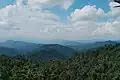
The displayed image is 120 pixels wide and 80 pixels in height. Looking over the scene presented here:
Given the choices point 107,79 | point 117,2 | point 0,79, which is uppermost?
point 117,2

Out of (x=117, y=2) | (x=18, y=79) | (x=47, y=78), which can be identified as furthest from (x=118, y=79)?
(x=117, y=2)

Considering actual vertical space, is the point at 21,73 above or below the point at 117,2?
below

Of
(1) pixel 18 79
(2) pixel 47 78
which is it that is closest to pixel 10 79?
(1) pixel 18 79

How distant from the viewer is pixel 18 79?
147500 mm

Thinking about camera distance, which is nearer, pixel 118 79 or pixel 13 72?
pixel 118 79

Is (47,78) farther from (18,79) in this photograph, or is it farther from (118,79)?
(118,79)

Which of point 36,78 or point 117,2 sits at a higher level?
point 117,2

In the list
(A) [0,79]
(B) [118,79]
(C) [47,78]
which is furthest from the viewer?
(C) [47,78]

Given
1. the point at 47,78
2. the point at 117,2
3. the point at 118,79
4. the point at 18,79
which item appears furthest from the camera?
the point at 47,78

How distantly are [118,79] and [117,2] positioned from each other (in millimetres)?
120681

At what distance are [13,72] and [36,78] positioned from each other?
15667 millimetres

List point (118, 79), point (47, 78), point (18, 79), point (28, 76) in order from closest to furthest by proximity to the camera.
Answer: point (118, 79)
point (18, 79)
point (28, 76)
point (47, 78)

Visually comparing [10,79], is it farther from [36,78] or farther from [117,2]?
[117,2]

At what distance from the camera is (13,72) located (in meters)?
168
